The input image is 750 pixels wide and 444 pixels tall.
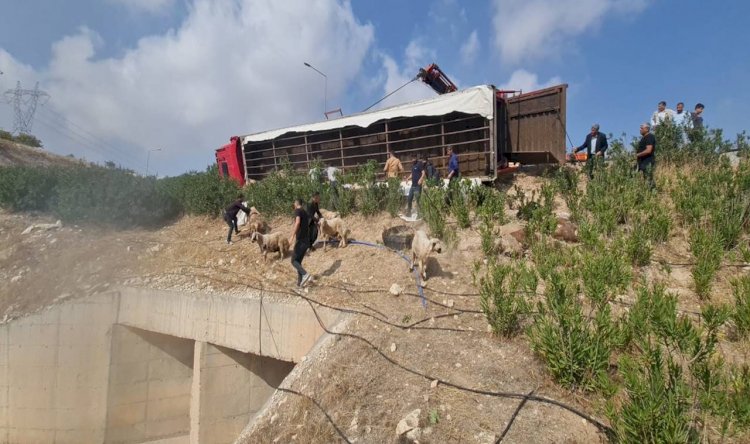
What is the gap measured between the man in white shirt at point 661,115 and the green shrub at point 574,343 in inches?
325

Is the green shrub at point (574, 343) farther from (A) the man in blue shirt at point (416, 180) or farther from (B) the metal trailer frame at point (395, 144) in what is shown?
(B) the metal trailer frame at point (395, 144)

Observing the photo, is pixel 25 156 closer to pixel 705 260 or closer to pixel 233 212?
pixel 233 212

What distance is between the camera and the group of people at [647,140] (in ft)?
23.6

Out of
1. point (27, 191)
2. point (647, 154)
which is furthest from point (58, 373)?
point (647, 154)

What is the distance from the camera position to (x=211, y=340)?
7.02 meters

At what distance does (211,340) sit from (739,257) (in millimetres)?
8547

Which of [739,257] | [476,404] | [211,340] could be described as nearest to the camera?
[476,404]

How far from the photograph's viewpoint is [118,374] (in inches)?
327

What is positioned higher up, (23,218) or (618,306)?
Result: (23,218)

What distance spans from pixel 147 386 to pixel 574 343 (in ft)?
30.1

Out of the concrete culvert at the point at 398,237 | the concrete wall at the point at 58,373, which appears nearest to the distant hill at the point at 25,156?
the concrete wall at the point at 58,373

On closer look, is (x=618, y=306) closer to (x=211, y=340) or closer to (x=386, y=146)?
(x=211, y=340)

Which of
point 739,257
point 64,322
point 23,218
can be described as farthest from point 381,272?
point 23,218

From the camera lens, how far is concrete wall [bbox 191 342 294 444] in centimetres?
703
